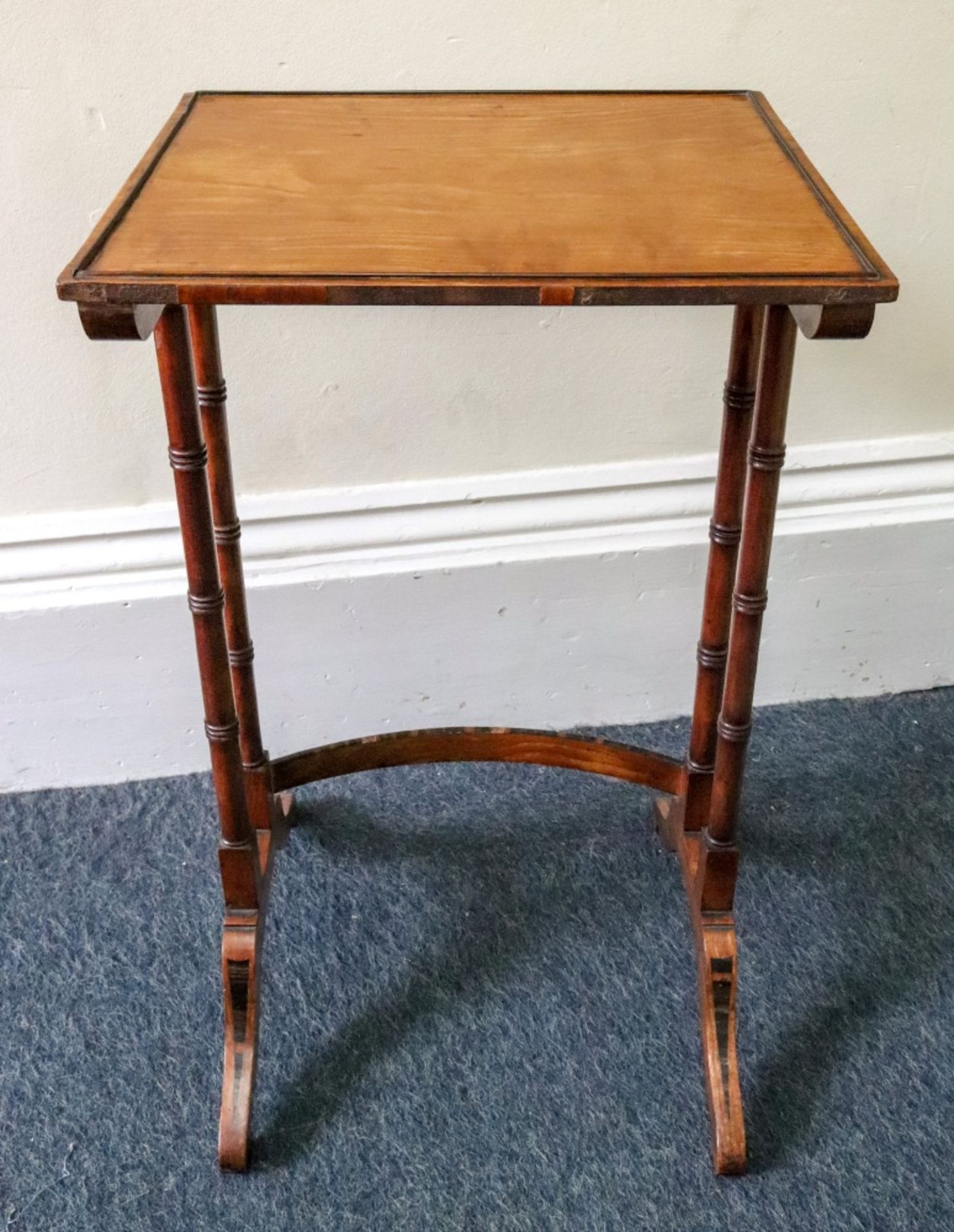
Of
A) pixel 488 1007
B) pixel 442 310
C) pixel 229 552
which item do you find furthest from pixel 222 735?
pixel 442 310

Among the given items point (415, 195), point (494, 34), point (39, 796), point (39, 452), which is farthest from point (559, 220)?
point (39, 796)

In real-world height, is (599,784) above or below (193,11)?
below

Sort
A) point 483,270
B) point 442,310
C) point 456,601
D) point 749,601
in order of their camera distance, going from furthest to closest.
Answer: point 456,601 → point 442,310 → point 749,601 → point 483,270

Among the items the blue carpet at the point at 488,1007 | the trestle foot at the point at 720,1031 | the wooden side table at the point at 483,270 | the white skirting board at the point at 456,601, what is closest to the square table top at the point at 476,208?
the wooden side table at the point at 483,270

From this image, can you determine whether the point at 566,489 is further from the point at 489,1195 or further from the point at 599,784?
the point at 489,1195

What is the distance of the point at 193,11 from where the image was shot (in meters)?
1.16

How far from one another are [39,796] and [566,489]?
0.73 m

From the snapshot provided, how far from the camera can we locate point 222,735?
1.07 m

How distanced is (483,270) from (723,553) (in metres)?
0.51

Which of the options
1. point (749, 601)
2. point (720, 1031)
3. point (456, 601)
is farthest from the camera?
point (456, 601)

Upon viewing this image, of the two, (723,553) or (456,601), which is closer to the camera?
(723,553)

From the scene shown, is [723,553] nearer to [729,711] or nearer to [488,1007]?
[729,711]

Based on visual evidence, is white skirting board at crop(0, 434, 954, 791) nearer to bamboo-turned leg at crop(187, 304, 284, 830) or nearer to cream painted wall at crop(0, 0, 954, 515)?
cream painted wall at crop(0, 0, 954, 515)

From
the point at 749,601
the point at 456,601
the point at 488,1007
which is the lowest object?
the point at 488,1007
